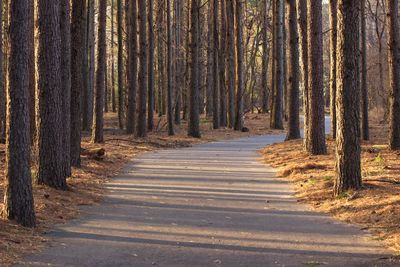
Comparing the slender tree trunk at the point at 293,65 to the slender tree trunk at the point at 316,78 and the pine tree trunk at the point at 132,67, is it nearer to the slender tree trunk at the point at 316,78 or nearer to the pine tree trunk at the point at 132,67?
the slender tree trunk at the point at 316,78

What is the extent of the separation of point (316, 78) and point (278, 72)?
49.7 ft

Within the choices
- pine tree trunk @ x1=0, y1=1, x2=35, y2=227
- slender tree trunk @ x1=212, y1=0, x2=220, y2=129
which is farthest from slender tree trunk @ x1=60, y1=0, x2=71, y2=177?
slender tree trunk @ x1=212, y1=0, x2=220, y2=129

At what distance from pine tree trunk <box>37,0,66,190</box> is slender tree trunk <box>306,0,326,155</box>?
27.8 feet

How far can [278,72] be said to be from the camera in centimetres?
3188

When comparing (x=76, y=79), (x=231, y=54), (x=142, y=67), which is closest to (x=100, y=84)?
(x=142, y=67)

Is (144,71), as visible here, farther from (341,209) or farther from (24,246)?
(24,246)

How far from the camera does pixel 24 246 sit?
6941 millimetres

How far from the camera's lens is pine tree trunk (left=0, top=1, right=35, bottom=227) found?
7.68 m

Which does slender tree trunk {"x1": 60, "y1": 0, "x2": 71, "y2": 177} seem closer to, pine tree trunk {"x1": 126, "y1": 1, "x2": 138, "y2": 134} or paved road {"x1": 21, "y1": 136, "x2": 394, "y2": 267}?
paved road {"x1": 21, "y1": 136, "x2": 394, "y2": 267}

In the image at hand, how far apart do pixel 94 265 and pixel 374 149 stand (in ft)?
40.0

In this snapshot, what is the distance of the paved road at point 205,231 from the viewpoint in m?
6.62

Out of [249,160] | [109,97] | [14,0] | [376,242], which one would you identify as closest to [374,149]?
[249,160]

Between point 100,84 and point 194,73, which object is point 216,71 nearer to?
point 194,73

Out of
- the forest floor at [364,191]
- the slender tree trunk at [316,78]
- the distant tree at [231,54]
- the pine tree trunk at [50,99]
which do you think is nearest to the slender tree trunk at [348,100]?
the forest floor at [364,191]
